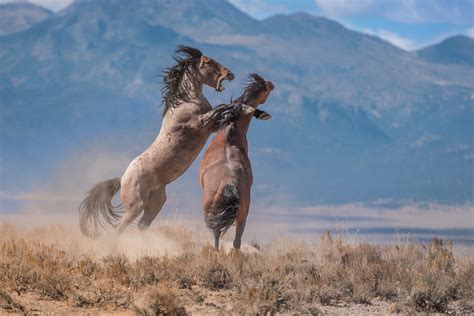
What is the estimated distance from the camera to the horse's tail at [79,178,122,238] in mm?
16641

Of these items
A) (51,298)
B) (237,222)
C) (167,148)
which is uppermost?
(167,148)

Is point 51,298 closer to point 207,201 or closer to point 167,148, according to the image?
point 207,201

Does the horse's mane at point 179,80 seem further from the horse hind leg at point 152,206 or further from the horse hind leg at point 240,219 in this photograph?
Result: the horse hind leg at point 240,219

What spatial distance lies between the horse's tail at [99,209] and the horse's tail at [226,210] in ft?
9.81

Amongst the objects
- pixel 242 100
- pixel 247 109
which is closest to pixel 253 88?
pixel 242 100

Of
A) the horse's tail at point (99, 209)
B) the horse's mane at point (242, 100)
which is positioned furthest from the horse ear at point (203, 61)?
the horse's tail at point (99, 209)

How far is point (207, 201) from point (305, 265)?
177 centimetres

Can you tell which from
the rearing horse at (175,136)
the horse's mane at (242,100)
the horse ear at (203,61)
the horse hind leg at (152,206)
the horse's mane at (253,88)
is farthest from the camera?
the horse hind leg at (152,206)

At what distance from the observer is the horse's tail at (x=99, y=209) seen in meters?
16.6

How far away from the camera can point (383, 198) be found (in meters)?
181

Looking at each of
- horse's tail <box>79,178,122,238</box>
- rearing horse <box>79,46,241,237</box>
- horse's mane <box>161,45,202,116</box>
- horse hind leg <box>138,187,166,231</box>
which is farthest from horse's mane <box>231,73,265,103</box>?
horse's tail <box>79,178,122,238</box>

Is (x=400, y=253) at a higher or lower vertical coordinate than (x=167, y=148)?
lower

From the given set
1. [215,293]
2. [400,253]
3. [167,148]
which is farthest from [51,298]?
[400,253]

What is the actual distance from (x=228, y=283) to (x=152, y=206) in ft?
12.7
